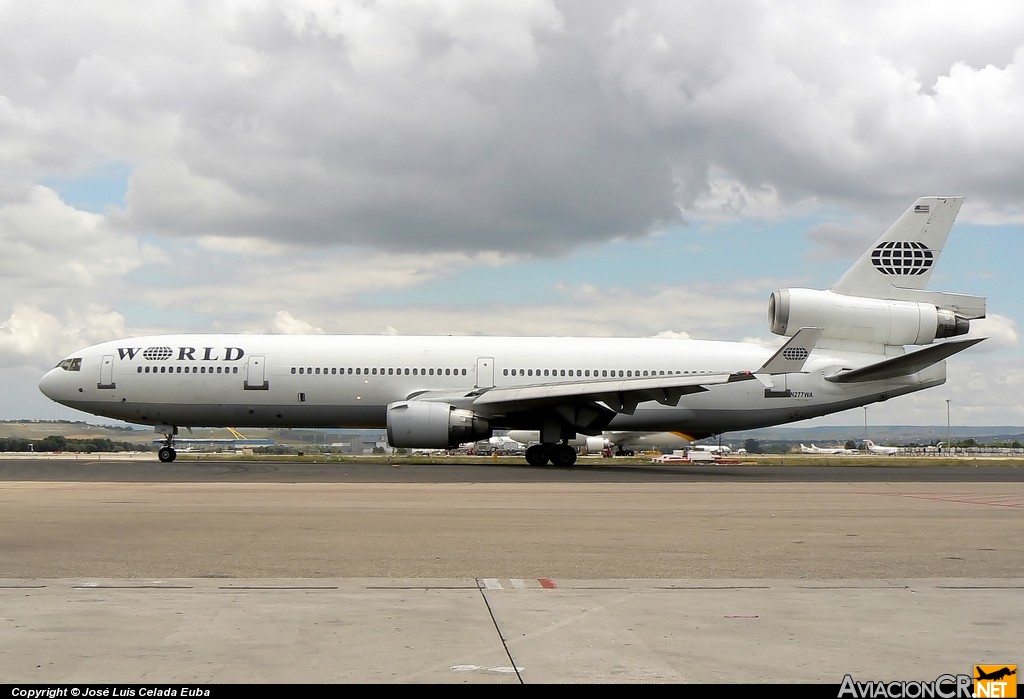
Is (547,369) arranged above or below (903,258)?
below

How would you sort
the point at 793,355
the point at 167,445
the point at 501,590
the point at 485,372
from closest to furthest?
the point at 501,590, the point at 793,355, the point at 485,372, the point at 167,445

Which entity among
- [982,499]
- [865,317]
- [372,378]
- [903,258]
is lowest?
[982,499]

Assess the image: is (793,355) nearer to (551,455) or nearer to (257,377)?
(551,455)

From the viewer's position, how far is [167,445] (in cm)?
3366

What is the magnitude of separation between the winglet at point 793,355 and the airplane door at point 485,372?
8980mm

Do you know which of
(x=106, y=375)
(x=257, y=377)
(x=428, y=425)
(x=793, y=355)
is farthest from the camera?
(x=106, y=375)

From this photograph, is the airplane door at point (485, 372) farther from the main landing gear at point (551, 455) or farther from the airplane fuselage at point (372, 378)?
the main landing gear at point (551, 455)

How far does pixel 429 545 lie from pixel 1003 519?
8056mm

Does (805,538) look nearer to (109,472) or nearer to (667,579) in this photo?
(667,579)

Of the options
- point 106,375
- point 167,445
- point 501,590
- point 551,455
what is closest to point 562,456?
point 551,455

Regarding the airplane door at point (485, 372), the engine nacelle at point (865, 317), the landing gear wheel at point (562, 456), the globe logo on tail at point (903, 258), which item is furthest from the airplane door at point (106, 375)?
the globe logo on tail at point (903, 258)

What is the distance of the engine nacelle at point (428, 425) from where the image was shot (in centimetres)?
2959

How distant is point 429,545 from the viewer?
10.3 m

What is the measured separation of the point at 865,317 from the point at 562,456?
10988 mm
